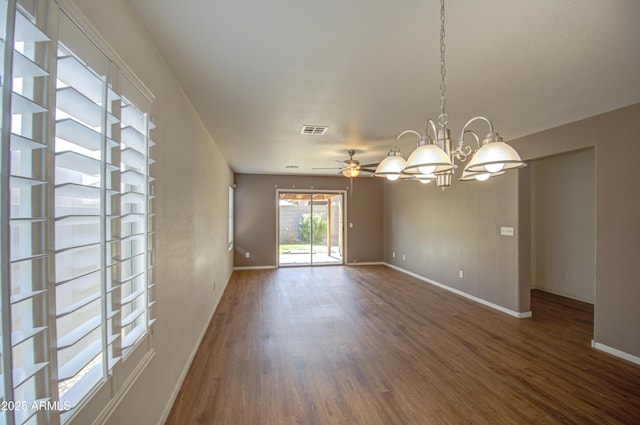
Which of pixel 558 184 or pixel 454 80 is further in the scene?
pixel 558 184

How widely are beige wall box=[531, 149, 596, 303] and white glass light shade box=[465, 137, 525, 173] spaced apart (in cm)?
435

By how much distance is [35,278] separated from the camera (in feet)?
2.76

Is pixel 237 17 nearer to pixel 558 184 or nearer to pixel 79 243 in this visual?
pixel 79 243

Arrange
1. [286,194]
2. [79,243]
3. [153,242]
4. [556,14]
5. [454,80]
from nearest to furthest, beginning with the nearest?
[79,243], [556,14], [153,242], [454,80], [286,194]

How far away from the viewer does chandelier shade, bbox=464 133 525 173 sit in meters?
1.39

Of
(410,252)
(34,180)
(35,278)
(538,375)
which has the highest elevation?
(34,180)

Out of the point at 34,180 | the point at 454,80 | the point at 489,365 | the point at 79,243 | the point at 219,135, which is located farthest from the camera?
the point at 219,135

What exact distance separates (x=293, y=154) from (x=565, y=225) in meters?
5.14

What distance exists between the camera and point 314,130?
382cm

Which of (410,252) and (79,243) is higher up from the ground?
(79,243)

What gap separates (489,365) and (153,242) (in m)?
3.21

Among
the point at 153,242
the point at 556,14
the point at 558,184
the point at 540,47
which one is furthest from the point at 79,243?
the point at 558,184

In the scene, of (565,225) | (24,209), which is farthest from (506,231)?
(24,209)

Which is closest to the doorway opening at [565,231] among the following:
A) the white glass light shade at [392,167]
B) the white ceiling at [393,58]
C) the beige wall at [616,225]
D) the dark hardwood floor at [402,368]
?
the dark hardwood floor at [402,368]
